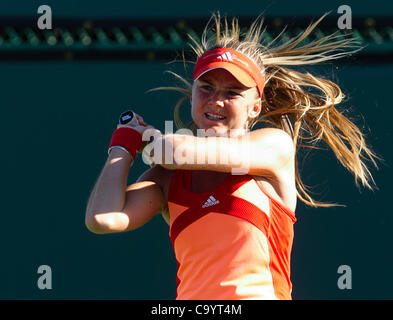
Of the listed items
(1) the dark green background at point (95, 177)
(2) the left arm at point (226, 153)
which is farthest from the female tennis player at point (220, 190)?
(1) the dark green background at point (95, 177)

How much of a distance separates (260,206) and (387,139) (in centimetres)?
135

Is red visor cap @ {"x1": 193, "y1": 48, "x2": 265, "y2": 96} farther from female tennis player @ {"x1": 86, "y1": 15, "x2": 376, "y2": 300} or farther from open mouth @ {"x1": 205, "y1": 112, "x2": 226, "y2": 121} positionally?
open mouth @ {"x1": 205, "y1": 112, "x2": 226, "y2": 121}

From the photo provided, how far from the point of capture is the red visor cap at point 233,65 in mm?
2586

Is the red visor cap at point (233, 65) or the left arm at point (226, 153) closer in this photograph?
the left arm at point (226, 153)

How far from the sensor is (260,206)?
2.51m

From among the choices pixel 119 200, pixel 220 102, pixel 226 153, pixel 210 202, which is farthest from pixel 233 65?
pixel 119 200

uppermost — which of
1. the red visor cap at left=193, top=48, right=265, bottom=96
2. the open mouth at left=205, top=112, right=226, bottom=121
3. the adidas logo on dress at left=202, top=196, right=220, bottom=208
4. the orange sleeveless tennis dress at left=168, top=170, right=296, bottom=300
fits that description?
the red visor cap at left=193, top=48, right=265, bottom=96

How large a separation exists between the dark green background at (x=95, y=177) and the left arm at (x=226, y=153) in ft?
3.77

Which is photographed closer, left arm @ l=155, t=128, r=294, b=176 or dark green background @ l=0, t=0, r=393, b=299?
left arm @ l=155, t=128, r=294, b=176

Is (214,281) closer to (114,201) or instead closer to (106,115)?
(114,201)

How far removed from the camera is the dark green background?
3619 mm

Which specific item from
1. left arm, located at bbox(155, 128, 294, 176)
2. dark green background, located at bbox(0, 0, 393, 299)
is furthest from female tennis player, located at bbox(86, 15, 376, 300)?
dark green background, located at bbox(0, 0, 393, 299)

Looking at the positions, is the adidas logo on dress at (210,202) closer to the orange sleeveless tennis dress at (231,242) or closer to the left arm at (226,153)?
the orange sleeveless tennis dress at (231,242)

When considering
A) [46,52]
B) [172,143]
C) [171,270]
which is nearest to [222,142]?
[172,143]
